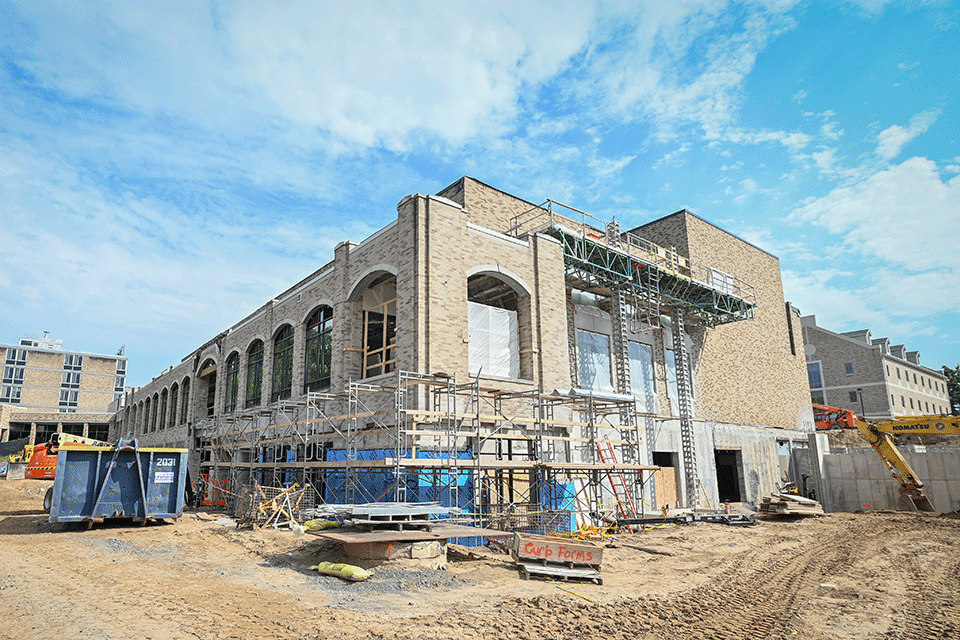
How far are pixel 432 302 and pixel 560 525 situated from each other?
23.9 ft

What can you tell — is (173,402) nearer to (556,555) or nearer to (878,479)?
(556,555)

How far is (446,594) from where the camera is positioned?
8.58 metres

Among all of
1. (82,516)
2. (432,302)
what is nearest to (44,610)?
(82,516)

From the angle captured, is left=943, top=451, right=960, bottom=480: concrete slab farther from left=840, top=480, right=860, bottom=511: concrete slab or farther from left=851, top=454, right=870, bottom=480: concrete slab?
left=840, top=480, right=860, bottom=511: concrete slab

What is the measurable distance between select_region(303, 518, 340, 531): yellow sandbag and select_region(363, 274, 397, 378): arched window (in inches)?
224

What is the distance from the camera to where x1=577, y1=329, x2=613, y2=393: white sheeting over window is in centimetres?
2273

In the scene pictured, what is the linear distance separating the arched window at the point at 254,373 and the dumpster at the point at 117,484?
10572 millimetres

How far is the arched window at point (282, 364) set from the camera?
2472 centimetres

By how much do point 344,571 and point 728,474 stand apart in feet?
83.0

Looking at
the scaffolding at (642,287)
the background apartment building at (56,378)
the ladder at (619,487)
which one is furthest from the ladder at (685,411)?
the background apartment building at (56,378)

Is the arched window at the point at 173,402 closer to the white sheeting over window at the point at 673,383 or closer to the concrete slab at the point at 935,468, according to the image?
the white sheeting over window at the point at 673,383

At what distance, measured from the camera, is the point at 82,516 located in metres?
15.1

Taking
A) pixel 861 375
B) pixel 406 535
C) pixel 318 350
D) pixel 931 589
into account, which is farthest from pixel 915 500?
pixel 861 375

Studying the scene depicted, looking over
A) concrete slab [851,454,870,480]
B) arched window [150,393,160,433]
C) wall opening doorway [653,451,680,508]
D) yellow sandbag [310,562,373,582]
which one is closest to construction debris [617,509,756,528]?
wall opening doorway [653,451,680,508]
